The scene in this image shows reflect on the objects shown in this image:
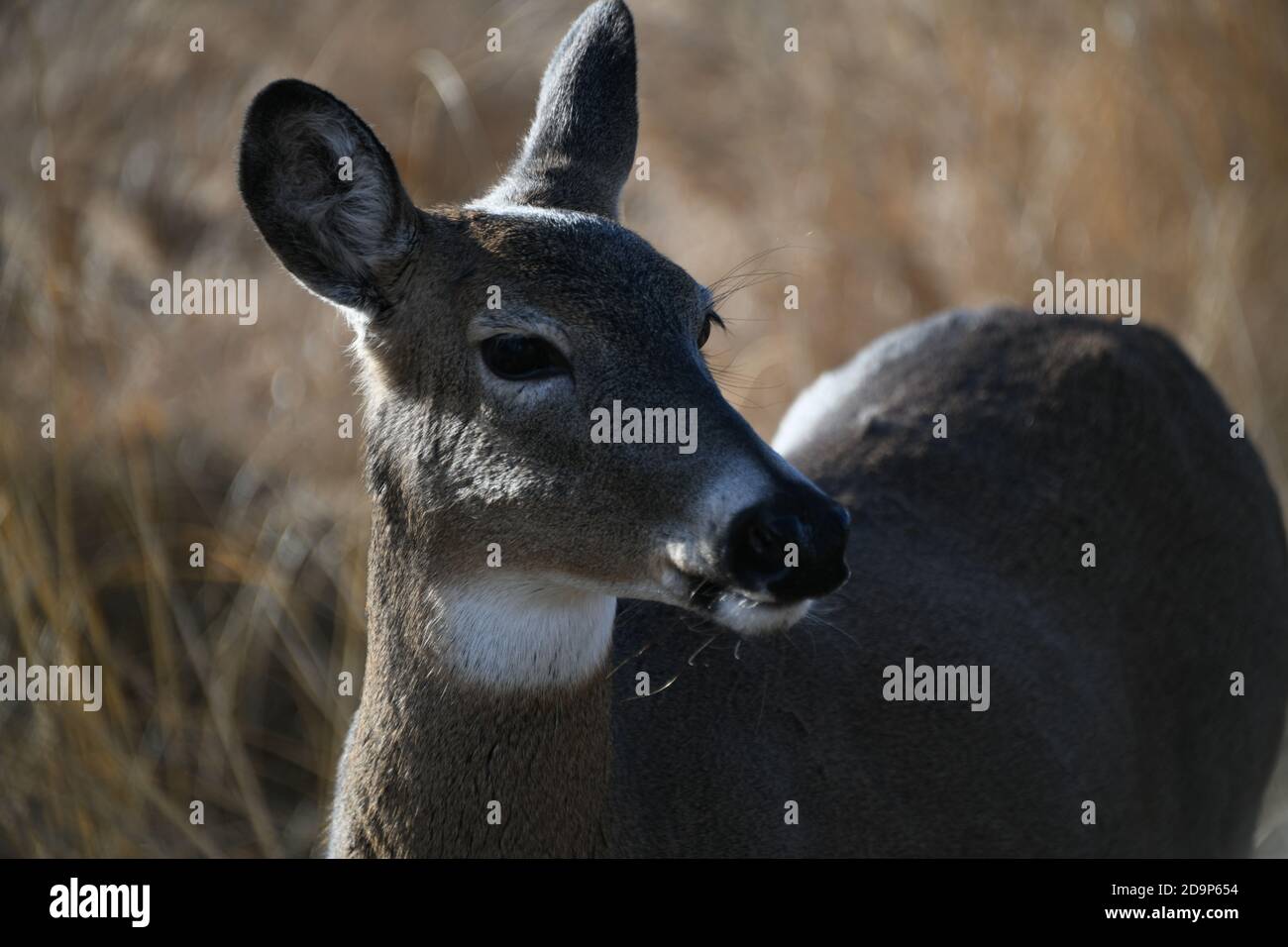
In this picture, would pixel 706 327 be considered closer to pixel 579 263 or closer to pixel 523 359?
pixel 579 263

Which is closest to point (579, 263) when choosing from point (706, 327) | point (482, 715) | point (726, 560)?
point (706, 327)

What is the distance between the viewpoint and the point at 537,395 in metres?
3.51

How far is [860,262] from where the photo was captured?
8.70m

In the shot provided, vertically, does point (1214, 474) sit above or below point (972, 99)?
below

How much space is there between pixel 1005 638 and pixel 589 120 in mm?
1954

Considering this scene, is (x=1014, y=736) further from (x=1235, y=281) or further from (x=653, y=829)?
(x=1235, y=281)

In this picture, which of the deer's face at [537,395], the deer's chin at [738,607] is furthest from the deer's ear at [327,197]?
the deer's chin at [738,607]

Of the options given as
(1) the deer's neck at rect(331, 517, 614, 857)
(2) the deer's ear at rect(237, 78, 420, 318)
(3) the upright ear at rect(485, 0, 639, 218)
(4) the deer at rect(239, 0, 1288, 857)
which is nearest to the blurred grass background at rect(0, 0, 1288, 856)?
(4) the deer at rect(239, 0, 1288, 857)

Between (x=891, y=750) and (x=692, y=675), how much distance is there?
2.14ft

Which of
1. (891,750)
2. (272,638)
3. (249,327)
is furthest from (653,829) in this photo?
(249,327)

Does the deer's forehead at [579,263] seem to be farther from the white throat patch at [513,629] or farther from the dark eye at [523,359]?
the white throat patch at [513,629]

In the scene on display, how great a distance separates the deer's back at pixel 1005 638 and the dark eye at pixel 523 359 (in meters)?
1.04

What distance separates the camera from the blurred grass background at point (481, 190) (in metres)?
7.00

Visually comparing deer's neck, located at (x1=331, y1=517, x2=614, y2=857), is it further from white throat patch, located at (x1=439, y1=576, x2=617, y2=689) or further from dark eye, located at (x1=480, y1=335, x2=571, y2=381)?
dark eye, located at (x1=480, y1=335, x2=571, y2=381)
